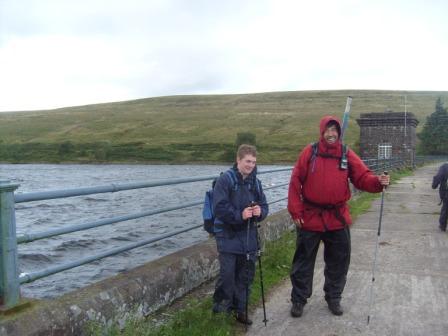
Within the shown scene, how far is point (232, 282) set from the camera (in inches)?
186

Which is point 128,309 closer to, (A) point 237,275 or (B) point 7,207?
(A) point 237,275

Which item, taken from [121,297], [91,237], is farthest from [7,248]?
[91,237]

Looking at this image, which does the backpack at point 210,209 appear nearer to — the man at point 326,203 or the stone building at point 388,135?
the man at point 326,203

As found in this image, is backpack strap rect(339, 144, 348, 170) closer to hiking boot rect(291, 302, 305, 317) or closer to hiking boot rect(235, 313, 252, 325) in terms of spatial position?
hiking boot rect(291, 302, 305, 317)

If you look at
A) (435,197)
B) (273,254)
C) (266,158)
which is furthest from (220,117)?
(273,254)

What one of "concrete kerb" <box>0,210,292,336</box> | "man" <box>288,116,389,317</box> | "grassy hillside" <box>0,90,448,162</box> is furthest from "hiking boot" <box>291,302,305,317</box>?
"grassy hillside" <box>0,90,448,162</box>

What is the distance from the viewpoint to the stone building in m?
39.9

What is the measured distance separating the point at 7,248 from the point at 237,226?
2018 millimetres

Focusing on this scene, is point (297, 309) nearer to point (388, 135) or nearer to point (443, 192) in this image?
point (443, 192)

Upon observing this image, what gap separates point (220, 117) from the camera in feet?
427

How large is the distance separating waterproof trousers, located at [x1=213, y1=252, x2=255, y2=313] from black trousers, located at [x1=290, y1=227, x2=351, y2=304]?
1.85ft

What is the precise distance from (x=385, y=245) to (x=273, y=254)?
7.58 ft

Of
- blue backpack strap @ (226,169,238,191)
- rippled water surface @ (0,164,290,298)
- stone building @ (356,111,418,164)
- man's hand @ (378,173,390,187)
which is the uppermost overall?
blue backpack strap @ (226,169,238,191)

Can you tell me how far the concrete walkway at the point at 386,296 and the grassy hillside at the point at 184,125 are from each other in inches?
2767
